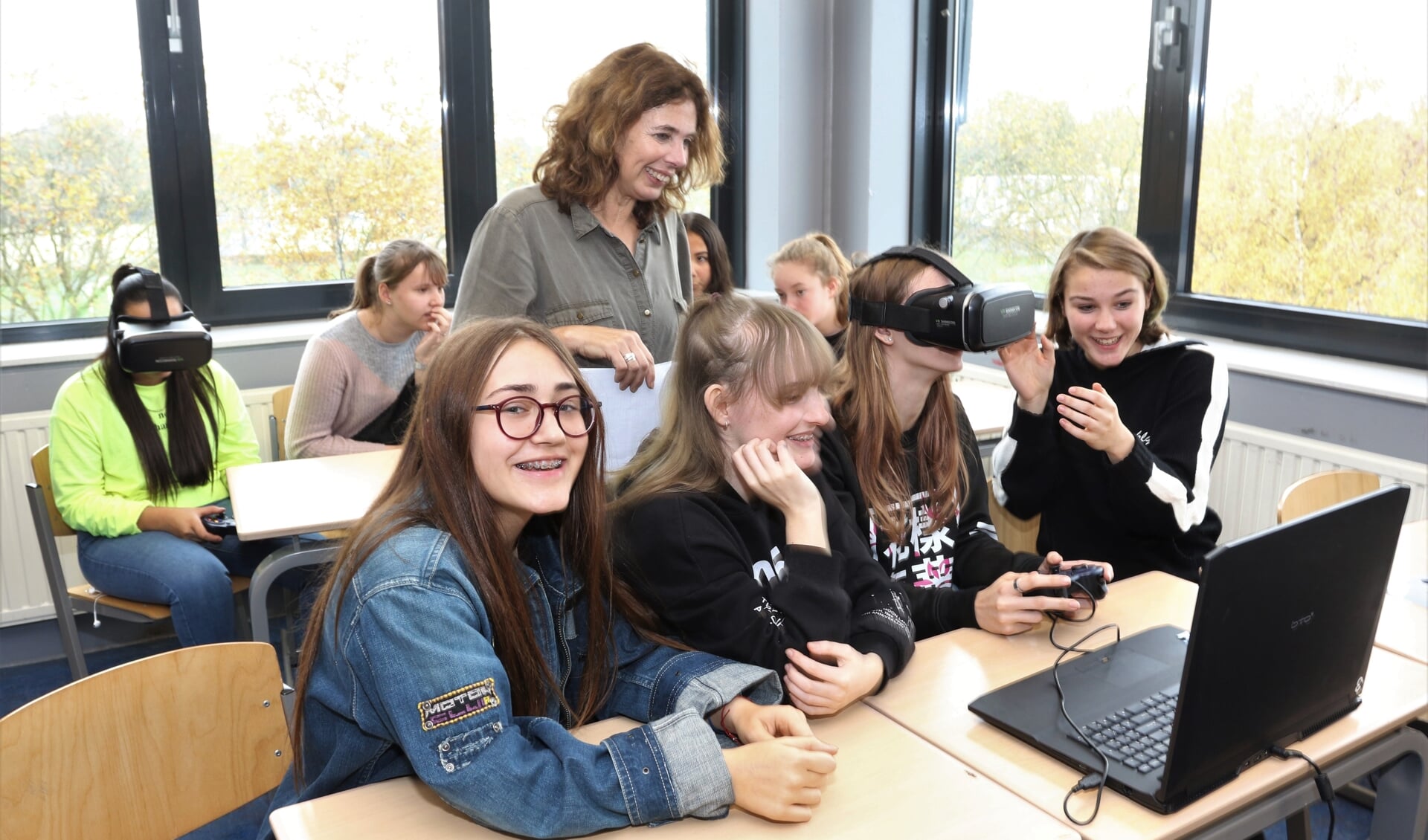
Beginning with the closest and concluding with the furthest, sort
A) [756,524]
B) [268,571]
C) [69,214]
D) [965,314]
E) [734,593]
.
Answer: [734,593] → [756,524] → [965,314] → [268,571] → [69,214]

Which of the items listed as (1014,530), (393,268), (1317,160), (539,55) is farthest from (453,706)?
(539,55)

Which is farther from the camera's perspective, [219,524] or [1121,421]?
[219,524]

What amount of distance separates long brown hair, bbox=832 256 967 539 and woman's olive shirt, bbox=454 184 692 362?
1.51 feet

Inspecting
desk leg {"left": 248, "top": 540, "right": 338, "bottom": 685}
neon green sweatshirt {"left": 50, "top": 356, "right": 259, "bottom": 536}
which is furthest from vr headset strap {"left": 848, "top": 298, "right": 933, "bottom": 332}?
neon green sweatshirt {"left": 50, "top": 356, "right": 259, "bottom": 536}

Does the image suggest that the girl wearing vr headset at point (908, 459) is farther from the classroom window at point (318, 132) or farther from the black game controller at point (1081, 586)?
the classroom window at point (318, 132)

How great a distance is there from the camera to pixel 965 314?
4.87 feet

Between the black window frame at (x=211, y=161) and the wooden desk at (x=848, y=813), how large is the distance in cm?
268

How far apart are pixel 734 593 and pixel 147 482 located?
1865mm

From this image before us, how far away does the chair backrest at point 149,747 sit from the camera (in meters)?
1.07

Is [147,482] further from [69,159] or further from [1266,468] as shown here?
[1266,468]

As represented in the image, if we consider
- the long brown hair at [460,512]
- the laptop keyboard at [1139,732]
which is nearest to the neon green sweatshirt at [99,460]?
the long brown hair at [460,512]

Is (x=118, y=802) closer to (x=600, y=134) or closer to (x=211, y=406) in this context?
→ (x=600, y=134)

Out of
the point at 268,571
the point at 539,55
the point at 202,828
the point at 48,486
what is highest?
the point at 539,55

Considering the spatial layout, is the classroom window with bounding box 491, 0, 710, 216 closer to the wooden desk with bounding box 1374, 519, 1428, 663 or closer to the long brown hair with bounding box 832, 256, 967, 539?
the long brown hair with bounding box 832, 256, 967, 539
